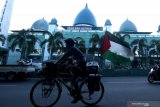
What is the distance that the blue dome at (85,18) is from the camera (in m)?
66.8

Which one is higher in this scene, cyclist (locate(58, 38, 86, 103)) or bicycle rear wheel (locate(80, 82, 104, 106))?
cyclist (locate(58, 38, 86, 103))

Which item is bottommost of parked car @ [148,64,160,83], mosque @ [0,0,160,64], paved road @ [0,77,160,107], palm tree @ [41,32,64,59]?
paved road @ [0,77,160,107]

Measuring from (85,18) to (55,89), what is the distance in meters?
62.3

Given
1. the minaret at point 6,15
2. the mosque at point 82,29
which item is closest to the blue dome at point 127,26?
the mosque at point 82,29

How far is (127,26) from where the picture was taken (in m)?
71.1

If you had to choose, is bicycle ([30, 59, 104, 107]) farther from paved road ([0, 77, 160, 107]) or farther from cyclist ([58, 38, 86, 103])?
paved road ([0, 77, 160, 107])

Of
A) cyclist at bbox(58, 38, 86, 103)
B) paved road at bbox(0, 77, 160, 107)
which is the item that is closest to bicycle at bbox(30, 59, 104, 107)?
cyclist at bbox(58, 38, 86, 103)

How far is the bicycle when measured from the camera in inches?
215

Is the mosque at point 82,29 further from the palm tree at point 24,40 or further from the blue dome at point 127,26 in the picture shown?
the palm tree at point 24,40

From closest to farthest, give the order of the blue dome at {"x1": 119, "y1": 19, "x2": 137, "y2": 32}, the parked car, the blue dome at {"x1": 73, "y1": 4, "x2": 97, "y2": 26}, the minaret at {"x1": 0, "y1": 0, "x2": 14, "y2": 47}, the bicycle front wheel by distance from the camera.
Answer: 1. the bicycle front wheel
2. the parked car
3. the minaret at {"x1": 0, "y1": 0, "x2": 14, "y2": 47}
4. the blue dome at {"x1": 73, "y1": 4, "x2": 97, "y2": 26}
5. the blue dome at {"x1": 119, "y1": 19, "x2": 137, "y2": 32}

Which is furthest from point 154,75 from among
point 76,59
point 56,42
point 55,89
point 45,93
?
point 56,42

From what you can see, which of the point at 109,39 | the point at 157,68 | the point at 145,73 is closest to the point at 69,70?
the point at 109,39

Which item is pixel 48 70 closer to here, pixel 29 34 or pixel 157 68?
pixel 157 68

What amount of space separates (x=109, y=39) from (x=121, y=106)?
3.41 metres
